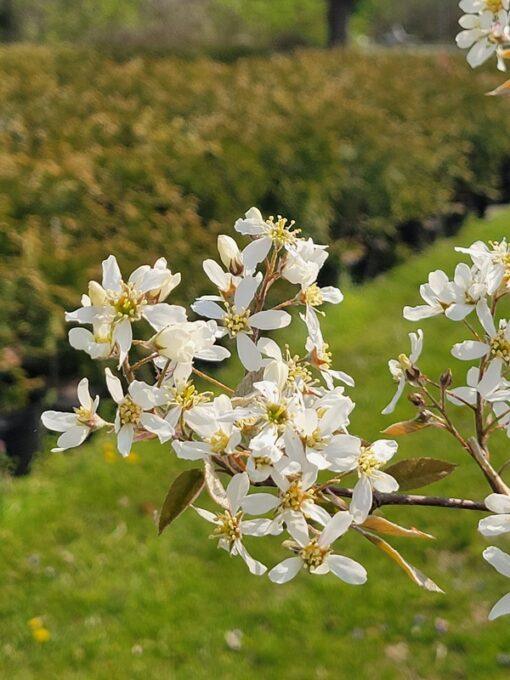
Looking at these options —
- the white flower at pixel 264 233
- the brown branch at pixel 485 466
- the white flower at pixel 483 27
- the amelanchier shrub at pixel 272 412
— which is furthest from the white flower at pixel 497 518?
the white flower at pixel 483 27

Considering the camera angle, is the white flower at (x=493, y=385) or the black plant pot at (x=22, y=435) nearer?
the white flower at (x=493, y=385)

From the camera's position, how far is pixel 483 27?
1586 mm

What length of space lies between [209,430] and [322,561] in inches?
8.3

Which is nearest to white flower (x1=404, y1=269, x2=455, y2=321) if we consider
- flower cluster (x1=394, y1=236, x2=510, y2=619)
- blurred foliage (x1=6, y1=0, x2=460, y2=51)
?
flower cluster (x1=394, y1=236, x2=510, y2=619)

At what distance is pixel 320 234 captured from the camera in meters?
6.21

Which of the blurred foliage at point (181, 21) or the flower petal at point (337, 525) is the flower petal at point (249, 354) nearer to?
the flower petal at point (337, 525)

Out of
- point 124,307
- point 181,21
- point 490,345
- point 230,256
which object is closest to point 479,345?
point 490,345

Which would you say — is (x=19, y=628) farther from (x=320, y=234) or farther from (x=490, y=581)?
(x=320, y=234)

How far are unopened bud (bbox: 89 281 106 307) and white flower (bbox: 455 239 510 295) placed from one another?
0.47 metres

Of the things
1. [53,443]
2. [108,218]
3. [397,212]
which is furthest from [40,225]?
[397,212]

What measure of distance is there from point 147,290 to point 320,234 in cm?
518

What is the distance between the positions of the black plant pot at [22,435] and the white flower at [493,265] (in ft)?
11.2

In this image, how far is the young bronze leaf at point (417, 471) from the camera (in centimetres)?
115

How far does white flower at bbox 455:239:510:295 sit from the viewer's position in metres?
1.15
